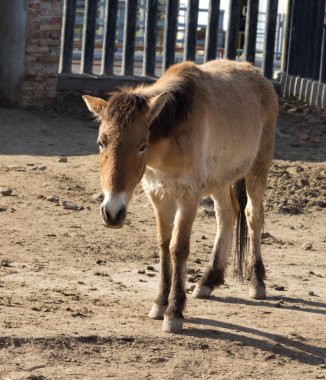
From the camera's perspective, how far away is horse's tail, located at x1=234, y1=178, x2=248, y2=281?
8.28 m

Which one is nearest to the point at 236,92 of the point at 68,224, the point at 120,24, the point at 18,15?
the point at 68,224

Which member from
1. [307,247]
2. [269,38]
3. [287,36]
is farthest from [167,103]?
[287,36]

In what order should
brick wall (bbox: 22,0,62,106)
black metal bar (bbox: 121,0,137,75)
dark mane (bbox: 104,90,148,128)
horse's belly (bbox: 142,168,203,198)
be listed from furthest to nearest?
black metal bar (bbox: 121,0,137,75) < brick wall (bbox: 22,0,62,106) < horse's belly (bbox: 142,168,203,198) < dark mane (bbox: 104,90,148,128)

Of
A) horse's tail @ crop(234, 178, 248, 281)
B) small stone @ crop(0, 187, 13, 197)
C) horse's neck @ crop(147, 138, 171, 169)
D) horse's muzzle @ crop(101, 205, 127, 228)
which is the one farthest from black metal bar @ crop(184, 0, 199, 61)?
horse's muzzle @ crop(101, 205, 127, 228)

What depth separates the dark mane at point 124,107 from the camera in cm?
629

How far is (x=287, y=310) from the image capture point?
7.51 metres

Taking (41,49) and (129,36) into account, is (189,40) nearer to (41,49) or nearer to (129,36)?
(129,36)

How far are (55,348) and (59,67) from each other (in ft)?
34.3

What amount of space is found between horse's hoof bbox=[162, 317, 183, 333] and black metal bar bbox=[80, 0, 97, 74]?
32.7ft

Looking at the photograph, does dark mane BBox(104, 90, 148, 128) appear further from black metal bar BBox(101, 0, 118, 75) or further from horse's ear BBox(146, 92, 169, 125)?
black metal bar BBox(101, 0, 118, 75)

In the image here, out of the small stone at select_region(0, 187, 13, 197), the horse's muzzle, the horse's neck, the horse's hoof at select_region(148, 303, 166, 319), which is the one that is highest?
the horse's neck

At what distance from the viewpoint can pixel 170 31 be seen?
54.3ft

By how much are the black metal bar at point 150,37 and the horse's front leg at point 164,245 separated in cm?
968

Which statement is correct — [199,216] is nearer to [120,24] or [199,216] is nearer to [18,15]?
[18,15]
